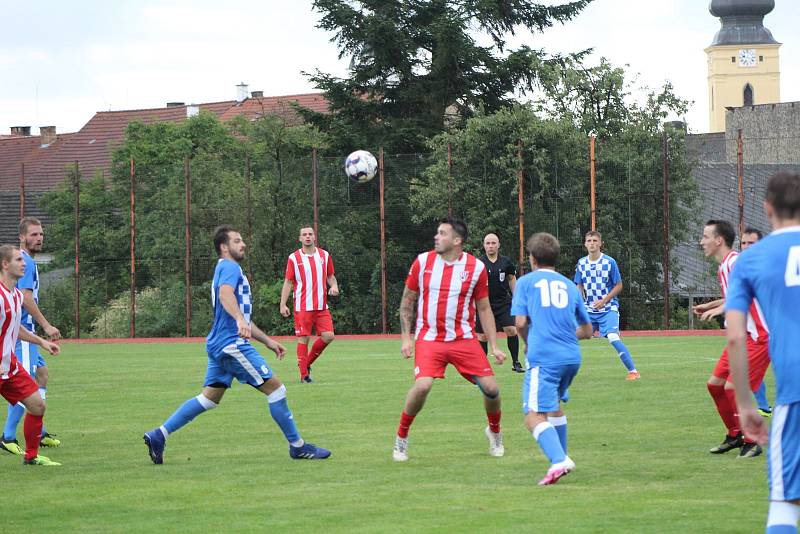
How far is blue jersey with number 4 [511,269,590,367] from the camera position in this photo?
29.0 ft

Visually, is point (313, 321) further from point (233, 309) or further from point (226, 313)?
point (233, 309)

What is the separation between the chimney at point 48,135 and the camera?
77425 millimetres

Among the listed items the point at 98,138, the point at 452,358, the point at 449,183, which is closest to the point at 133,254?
the point at 449,183

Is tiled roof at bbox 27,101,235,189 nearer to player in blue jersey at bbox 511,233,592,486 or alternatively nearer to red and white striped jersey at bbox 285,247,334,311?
red and white striped jersey at bbox 285,247,334,311

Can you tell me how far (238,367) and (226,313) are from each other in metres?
0.44

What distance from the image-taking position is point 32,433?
1046 cm

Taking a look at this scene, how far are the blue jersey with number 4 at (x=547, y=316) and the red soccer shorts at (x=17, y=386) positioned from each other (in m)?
3.93

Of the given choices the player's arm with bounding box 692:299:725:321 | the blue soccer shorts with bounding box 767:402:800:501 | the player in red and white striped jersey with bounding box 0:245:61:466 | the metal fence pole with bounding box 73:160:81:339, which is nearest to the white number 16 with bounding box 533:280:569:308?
the player's arm with bounding box 692:299:725:321

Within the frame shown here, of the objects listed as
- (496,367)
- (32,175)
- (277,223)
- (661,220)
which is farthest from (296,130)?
(32,175)

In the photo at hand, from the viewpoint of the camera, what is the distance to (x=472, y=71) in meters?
40.9

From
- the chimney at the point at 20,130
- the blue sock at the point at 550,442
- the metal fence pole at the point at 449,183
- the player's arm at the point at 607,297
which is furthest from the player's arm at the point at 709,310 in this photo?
the chimney at the point at 20,130

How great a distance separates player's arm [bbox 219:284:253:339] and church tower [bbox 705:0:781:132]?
150 m

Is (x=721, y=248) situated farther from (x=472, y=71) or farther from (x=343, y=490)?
Result: (x=472, y=71)

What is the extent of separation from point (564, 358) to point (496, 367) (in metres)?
11.1
